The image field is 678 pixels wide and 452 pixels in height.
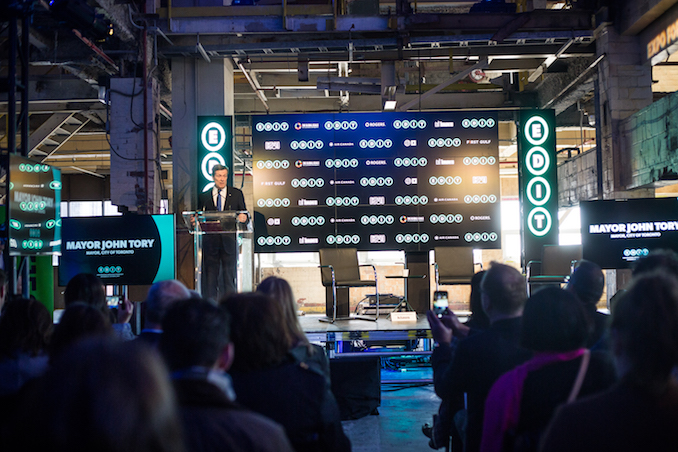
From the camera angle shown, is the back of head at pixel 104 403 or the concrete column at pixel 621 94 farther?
the concrete column at pixel 621 94

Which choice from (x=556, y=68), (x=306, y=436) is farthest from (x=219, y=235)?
(x=556, y=68)

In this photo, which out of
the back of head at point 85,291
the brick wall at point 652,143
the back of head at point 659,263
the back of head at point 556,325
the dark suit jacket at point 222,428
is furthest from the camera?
the brick wall at point 652,143

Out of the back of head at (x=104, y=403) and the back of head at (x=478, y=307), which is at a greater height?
the back of head at (x=104, y=403)

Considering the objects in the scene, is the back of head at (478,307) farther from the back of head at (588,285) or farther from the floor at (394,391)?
the floor at (394,391)

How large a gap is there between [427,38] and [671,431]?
6703 millimetres

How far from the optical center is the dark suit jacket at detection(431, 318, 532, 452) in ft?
6.75

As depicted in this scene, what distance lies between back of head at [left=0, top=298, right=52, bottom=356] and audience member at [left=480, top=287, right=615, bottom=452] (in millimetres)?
1583

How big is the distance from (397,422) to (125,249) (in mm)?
2734

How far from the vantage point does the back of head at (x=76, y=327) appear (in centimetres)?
186

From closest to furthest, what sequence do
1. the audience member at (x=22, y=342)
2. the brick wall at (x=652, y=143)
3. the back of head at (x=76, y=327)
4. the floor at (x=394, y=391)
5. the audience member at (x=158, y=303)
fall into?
1. the back of head at (x=76, y=327)
2. the audience member at (x=22, y=342)
3. the audience member at (x=158, y=303)
4. the floor at (x=394, y=391)
5. the brick wall at (x=652, y=143)

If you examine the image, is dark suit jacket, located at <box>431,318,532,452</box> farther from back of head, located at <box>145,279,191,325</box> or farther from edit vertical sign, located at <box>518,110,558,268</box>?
edit vertical sign, located at <box>518,110,558,268</box>

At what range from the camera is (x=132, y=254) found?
500cm

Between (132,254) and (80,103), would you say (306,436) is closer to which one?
(132,254)

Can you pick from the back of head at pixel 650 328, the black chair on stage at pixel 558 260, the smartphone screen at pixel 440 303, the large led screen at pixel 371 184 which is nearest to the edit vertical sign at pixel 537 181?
the large led screen at pixel 371 184
